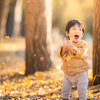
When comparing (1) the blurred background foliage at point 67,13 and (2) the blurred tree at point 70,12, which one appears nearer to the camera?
(1) the blurred background foliage at point 67,13

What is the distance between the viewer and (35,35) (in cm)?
536

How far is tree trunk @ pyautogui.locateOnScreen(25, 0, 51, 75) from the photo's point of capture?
5320 mm

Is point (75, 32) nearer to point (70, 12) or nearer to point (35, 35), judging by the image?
point (35, 35)

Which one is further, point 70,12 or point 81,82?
point 70,12

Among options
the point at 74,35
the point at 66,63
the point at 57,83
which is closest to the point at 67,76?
the point at 66,63

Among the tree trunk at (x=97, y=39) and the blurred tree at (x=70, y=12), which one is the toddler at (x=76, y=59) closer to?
the tree trunk at (x=97, y=39)

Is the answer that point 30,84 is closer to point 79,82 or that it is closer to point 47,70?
point 47,70

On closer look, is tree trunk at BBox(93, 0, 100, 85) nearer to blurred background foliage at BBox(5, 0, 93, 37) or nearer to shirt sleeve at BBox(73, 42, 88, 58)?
shirt sleeve at BBox(73, 42, 88, 58)

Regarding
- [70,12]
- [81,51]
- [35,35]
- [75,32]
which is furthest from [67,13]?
[81,51]

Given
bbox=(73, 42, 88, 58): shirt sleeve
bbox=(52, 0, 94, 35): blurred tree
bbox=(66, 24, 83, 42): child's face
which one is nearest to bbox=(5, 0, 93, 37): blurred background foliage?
bbox=(52, 0, 94, 35): blurred tree

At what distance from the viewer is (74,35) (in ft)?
9.22

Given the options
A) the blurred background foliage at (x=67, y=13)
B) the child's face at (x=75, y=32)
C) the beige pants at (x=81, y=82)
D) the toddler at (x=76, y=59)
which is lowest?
the beige pants at (x=81, y=82)

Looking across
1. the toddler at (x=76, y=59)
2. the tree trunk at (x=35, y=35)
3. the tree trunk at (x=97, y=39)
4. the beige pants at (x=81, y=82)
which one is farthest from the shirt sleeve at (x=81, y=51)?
the tree trunk at (x=35, y=35)

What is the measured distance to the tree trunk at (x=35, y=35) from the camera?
5.32 metres
